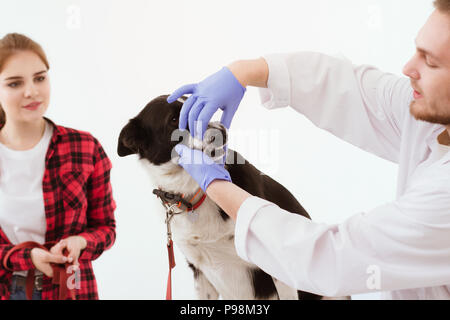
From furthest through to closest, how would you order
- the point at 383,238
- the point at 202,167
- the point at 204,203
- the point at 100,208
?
the point at 100,208 < the point at 204,203 < the point at 202,167 < the point at 383,238

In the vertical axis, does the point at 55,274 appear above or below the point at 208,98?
below

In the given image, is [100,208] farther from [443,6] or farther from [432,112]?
[443,6]

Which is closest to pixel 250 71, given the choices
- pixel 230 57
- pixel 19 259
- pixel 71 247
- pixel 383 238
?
pixel 230 57

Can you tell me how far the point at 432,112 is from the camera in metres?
0.98

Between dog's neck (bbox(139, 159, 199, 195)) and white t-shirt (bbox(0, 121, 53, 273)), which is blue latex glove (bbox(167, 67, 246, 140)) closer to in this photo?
dog's neck (bbox(139, 159, 199, 195))

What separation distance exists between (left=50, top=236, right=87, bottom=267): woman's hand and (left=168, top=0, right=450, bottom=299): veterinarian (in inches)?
20.1

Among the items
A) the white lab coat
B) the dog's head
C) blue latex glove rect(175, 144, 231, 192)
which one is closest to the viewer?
the white lab coat

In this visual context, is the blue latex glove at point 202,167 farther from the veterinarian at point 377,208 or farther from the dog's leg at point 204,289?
the dog's leg at point 204,289

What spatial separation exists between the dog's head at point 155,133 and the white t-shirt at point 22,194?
332 mm

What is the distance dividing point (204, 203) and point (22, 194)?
64 centimetres

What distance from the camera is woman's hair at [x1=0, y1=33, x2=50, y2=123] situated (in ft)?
4.43

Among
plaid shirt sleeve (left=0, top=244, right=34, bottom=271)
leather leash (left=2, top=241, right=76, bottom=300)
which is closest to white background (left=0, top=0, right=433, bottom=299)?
leather leash (left=2, top=241, right=76, bottom=300)

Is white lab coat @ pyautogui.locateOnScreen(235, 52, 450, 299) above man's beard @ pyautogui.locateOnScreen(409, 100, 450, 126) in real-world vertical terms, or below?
below

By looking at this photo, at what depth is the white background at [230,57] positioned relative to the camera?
1.45 m
